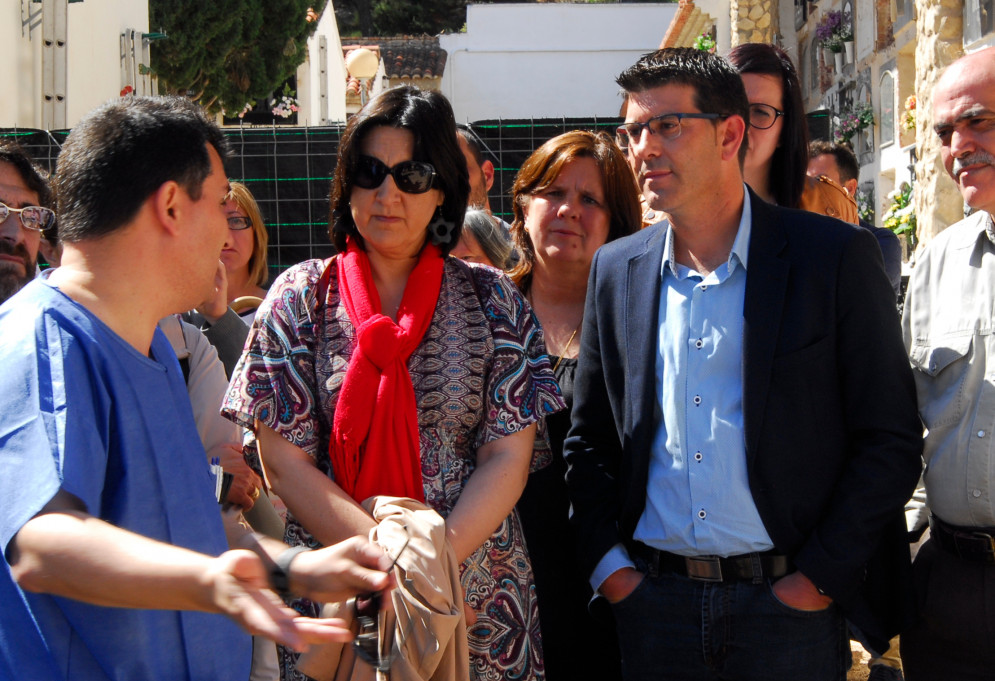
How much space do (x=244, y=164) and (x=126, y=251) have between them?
5549 millimetres

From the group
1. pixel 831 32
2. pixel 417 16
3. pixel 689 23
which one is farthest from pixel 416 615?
pixel 417 16

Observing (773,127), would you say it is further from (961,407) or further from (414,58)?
(414,58)

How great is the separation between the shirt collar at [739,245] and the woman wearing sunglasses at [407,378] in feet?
1.36

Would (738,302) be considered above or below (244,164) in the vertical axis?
below

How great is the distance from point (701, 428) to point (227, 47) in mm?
17634

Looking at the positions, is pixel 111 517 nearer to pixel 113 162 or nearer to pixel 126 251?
pixel 126 251

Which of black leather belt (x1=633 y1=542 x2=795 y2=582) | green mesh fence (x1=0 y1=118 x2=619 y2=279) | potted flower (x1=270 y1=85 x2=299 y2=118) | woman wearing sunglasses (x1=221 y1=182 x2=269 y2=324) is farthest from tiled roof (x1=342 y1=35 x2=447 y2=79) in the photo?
black leather belt (x1=633 y1=542 x2=795 y2=582)

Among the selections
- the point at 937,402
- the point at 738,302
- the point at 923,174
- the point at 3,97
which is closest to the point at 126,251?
the point at 738,302

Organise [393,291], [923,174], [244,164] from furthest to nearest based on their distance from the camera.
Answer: [923,174], [244,164], [393,291]

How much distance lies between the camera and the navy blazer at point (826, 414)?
2.56 meters

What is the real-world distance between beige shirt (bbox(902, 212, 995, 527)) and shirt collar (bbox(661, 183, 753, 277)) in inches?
22.0

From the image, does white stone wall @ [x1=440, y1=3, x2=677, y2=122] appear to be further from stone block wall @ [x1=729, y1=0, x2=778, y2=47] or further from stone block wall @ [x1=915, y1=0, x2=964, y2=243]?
stone block wall @ [x1=915, y1=0, x2=964, y2=243]

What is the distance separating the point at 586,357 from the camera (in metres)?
3.03

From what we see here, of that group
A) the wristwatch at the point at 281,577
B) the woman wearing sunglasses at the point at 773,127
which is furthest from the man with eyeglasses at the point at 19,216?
the woman wearing sunglasses at the point at 773,127
